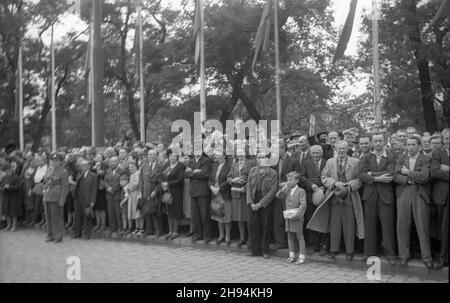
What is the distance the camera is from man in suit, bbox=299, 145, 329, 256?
779 cm

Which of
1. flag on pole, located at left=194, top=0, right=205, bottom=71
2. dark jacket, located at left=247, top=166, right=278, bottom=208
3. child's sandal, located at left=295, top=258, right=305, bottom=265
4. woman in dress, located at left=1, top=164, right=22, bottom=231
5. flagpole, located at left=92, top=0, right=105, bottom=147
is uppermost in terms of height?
flag on pole, located at left=194, top=0, right=205, bottom=71

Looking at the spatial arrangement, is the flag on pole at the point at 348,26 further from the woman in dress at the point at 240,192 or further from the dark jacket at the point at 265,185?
the dark jacket at the point at 265,185

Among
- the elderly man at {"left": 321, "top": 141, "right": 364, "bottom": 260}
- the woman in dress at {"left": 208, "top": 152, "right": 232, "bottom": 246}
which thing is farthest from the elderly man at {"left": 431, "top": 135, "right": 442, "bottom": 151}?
the woman in dress at {"left": 208, "top": 152, "right": 232, "bottom": 246}

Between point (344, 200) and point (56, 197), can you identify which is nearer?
point (344, 200)

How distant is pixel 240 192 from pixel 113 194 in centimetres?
357

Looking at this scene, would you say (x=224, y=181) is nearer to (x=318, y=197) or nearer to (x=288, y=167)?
(x=288, y=167)

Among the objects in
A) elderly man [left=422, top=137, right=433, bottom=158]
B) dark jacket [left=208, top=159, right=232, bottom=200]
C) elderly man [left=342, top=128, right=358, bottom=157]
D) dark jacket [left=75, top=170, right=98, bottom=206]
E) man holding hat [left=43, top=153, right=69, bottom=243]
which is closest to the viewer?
elderly man [left=422, top=137, right=433, bottom=158]

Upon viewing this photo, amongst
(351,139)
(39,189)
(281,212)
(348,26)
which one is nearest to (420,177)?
(351,139)

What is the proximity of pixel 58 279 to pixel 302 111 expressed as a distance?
18.7 meters

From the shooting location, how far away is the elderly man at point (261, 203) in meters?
8.04

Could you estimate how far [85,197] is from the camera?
11016 mm

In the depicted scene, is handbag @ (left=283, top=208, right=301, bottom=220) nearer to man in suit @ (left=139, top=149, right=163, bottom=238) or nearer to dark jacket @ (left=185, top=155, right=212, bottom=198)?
dark jacket @ (left=185, top=155, right=212, bottom=198)

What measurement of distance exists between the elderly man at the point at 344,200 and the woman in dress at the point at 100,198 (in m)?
5.74

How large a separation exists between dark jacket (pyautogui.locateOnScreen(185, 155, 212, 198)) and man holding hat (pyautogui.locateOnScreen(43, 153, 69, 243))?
11.5 feet
